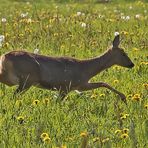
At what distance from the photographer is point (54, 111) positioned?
697 centimetres

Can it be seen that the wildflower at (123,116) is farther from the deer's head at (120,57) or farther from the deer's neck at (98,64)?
the deer's head at (120,57)

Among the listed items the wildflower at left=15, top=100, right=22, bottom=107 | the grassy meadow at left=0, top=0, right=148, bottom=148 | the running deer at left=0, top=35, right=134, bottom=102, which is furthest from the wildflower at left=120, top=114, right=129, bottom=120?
the wildflower at left=15, top=100, right=22, bottom=107

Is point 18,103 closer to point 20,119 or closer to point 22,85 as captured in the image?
point 20,119

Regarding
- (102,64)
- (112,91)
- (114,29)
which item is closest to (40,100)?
(112,91)

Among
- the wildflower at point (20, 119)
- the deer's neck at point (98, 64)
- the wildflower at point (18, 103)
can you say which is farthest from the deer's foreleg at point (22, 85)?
the wildflower at point (20, 119)

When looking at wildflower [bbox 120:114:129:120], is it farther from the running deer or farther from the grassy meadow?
the running deer

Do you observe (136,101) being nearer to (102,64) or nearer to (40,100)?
(40,100)

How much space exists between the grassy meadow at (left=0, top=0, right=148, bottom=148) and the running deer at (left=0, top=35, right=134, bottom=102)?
0.38ft

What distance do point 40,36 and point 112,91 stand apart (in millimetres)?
4334

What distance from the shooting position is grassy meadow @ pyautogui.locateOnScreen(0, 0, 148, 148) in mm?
5840

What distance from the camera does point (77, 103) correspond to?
301 inches

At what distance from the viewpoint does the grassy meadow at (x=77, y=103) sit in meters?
5.84

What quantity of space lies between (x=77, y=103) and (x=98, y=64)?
1715 mm

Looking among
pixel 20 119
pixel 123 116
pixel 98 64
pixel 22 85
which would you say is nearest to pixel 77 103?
pixel 22 85
